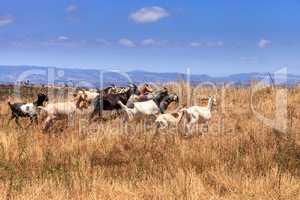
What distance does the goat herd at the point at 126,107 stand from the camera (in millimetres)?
13516

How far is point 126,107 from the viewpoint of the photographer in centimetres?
1427

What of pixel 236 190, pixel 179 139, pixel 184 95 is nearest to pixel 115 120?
pixel 179 139

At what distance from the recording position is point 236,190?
797 cm

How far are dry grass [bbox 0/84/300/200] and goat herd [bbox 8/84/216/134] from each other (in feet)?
1.43

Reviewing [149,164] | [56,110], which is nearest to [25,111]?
[56,110]

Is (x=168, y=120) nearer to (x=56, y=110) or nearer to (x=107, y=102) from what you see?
(x=56, y=110)

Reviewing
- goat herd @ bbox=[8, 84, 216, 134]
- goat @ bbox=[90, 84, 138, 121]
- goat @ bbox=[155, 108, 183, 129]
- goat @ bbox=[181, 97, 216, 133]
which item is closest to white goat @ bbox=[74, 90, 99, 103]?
goat herd @ bbox=[8, 84, 216, 134]

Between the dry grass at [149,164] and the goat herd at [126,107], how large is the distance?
44 centimetres

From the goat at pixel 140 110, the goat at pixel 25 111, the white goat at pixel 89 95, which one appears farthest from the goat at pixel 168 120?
the goat at pixel 25 111

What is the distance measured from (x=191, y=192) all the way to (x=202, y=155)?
234 cm

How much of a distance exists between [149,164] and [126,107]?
15.2 ft

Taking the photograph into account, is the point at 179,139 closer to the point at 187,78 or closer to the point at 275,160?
the point at 275,160

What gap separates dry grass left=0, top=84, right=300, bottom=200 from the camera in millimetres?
7824

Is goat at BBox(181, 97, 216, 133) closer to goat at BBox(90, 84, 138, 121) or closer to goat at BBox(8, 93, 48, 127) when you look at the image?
goat at BBox(90, 84, 138, 121)
